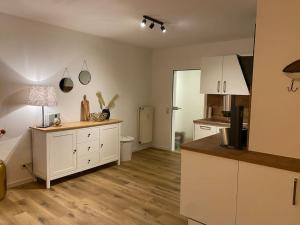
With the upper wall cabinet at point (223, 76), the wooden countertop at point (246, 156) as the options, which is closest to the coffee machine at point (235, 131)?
the wooden countertop at point (246, 156)

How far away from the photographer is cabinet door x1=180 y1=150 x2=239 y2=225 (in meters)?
1.91

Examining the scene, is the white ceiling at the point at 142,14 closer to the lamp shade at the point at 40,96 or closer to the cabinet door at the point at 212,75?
the cabinet door at the point at 212,75

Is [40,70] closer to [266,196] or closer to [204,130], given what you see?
[204,130]

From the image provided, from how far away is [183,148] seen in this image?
7.13 ft

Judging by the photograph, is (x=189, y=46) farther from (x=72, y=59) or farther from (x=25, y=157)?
(x=25, y=157)

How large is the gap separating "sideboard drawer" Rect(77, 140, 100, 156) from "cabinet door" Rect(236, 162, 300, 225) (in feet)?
8.43

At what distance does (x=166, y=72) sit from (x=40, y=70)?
2.83 metres

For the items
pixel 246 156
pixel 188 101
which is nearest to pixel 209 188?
pixel 246 156

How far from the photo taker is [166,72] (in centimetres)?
541

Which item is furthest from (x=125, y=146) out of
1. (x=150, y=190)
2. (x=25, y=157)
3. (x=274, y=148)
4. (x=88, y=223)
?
(x=274, y=148)

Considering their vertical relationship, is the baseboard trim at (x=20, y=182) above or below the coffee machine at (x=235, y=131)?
below

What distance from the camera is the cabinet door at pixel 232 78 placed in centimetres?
392

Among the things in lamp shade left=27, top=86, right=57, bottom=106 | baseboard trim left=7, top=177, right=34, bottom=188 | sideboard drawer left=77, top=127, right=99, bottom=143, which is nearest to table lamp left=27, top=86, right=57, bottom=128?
lamp shade left=27, top=86, right=57, bottom=106

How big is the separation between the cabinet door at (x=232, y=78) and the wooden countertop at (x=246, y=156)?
1.97m
